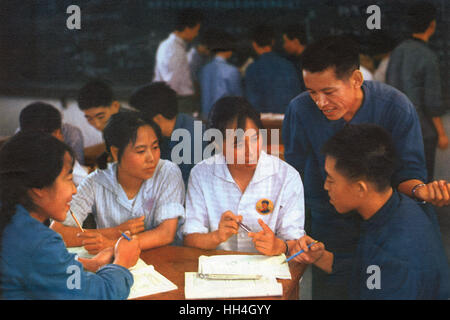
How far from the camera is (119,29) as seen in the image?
190 cm

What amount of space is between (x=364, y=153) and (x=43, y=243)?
1.20 m

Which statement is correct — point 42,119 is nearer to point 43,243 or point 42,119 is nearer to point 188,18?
point 43,243

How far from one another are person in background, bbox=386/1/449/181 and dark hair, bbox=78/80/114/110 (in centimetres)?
120

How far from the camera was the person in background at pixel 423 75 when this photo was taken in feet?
5.89

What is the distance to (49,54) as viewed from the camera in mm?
1894

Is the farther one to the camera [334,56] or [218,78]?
[218,78]

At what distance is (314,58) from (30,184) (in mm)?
1215

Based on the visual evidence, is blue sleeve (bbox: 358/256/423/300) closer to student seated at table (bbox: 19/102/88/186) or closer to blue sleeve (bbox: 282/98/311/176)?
blue sleeve (bbox: 282/98/311/176)

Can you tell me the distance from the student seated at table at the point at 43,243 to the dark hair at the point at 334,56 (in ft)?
3.33

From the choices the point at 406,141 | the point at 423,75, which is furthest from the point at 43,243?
the point at 423,75

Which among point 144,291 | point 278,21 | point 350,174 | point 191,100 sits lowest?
point 144,291

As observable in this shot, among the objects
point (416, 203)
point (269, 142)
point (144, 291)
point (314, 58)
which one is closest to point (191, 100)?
point (269, 142)

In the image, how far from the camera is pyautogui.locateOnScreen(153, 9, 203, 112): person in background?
1853mm
